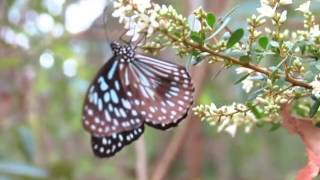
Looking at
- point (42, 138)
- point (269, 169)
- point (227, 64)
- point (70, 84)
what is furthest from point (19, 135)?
point (227, 64)

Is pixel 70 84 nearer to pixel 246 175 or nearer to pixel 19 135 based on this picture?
pixel 19 135

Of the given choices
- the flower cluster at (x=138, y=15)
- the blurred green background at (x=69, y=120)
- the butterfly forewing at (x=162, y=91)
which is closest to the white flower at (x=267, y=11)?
the flower cluster at (x=138, y=15)

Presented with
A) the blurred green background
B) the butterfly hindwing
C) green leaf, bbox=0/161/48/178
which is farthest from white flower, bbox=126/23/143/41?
green leaf, bbox=0/161/48/178

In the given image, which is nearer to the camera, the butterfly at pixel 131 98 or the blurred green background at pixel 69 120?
the butterfly at pixel 131 98

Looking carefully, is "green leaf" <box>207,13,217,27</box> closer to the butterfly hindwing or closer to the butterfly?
the butterfly

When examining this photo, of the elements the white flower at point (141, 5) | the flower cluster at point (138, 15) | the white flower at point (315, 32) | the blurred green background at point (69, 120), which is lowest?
the blurred green background at point (69, 120)

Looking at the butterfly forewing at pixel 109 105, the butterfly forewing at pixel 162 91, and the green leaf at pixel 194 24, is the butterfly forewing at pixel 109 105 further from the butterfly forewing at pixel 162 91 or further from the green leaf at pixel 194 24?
the green leaf at pixel 194 24

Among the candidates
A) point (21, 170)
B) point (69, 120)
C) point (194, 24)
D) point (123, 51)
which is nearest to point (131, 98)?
point (123, 51)
